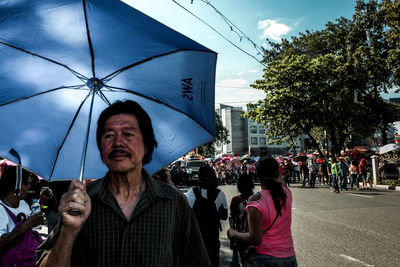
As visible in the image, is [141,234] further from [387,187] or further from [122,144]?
A: [387,187]

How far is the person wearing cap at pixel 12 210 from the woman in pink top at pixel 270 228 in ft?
5.99

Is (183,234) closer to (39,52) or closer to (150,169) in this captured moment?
(150,169)

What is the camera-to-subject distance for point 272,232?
8.78 feet

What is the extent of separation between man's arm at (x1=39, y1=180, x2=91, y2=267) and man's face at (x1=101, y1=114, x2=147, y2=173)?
32cm

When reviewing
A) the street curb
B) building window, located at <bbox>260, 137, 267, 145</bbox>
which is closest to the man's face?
the street curb

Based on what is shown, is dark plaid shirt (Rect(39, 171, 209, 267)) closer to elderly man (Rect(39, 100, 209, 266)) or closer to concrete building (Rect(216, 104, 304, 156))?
elderly man (Rect(39, 100, 209, 266))

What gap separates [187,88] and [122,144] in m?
0.71

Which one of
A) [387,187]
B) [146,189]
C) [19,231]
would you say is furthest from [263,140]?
[146,189]

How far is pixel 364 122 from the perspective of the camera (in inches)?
1028

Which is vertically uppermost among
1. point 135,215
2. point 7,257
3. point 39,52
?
point 39,52

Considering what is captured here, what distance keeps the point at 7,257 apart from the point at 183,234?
1.72 m

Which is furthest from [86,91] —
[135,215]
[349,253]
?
[349,253]

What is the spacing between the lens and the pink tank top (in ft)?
8.70

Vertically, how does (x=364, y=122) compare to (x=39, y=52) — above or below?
above
